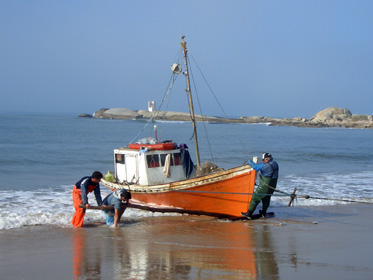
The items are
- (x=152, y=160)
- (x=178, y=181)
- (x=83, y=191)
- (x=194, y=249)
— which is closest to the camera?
(x=194, y=249)

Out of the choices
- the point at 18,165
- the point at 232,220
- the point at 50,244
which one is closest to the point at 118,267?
the point at 50,244

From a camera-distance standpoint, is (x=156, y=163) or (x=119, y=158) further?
(x=119, y=158)

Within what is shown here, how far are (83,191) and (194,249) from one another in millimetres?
2996

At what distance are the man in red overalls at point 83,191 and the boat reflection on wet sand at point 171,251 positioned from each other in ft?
1.60

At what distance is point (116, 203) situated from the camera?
10.8 meters

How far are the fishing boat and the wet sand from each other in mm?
429

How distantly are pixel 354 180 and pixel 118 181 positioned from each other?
1174cm

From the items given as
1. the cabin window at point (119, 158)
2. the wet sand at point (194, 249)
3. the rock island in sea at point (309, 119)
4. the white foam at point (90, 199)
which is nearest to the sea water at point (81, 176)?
the white foam at point (90, 199)

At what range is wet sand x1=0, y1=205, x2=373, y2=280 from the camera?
24.6 feet

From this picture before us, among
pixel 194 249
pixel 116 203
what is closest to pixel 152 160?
pixel 116 203

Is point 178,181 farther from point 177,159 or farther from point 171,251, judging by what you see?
point 171,251

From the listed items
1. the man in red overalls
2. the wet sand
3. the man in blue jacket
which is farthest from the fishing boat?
the man in red overalls

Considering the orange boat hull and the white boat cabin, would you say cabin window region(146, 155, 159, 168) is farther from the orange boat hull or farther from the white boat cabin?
the orange boat hull

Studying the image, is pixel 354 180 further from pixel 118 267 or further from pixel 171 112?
pixel 171 112
